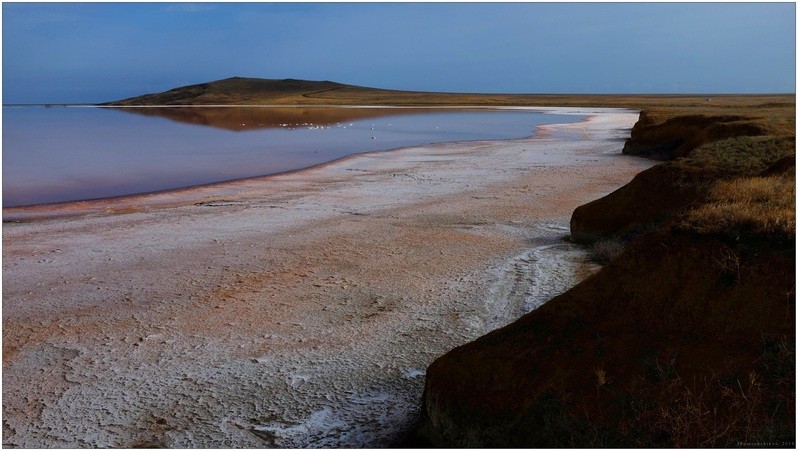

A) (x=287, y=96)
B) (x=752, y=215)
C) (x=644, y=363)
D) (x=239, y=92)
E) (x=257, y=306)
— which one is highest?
(x=239, y=92)

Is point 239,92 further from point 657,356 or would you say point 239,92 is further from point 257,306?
point 657,356

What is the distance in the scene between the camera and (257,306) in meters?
7.45

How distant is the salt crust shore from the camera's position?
16.9ft

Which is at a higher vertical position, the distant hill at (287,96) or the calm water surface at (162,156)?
the distant hill at (287,96)

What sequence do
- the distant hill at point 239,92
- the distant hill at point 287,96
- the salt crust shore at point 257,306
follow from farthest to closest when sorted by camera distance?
the distant hill at point 239,92
the distant hill at point 287,96
the salt crust shore at point 257,306

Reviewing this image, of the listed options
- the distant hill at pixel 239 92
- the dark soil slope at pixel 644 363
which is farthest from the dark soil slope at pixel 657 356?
the distant hill at pixel 239 92

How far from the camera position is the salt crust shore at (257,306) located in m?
5.15

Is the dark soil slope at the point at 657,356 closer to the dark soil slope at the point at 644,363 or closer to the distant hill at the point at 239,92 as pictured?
the dark soil slope at the point at 644,363

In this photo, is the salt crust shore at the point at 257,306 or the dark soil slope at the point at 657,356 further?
the salt crust shore at the point at 257,306

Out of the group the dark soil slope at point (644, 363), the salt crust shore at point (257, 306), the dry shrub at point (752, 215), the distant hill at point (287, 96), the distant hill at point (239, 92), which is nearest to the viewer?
the dark soil slope at point (644, 363)

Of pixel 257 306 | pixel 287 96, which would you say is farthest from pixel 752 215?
pixel 287 96

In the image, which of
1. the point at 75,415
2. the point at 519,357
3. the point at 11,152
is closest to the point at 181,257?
the point at 75,415

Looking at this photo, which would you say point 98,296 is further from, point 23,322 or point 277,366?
point 277,366

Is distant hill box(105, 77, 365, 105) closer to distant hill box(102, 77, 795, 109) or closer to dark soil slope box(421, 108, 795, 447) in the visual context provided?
distant hill box(102, 77, 795, 109)
